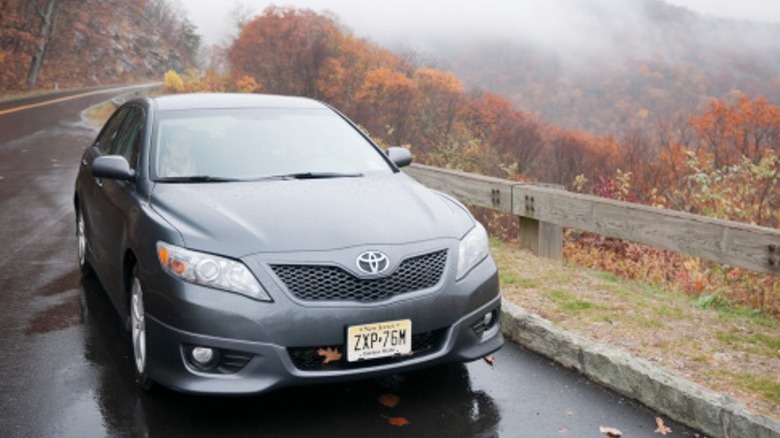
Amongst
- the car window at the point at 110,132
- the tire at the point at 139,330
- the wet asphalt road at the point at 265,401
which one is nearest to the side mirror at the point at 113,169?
the tire at the point at 139,330

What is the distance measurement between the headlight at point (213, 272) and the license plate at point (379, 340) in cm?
47

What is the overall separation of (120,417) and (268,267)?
1.16 m

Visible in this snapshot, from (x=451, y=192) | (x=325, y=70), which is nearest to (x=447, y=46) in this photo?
(x=325, y=70)

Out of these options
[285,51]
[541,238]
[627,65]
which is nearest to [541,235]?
[541,238]

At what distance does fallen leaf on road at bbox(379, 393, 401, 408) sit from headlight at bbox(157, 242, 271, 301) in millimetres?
1006

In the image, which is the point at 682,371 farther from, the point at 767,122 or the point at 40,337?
the point at 767,122

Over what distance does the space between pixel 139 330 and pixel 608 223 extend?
4095 millimetres

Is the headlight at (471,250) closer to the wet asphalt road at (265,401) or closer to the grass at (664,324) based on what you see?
the wet asphalt road at (265,401)

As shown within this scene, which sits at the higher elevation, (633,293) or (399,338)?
(399,338)

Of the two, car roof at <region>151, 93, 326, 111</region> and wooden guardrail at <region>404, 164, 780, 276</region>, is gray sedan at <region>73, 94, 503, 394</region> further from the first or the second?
wooden guardrail at <region>404, 164, 780, 276</region>

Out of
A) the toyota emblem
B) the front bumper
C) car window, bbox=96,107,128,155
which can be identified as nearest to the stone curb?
the front bumper

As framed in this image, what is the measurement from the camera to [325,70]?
122ft

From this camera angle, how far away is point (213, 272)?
387 cm

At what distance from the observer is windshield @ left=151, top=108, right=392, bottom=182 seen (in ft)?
16.5
